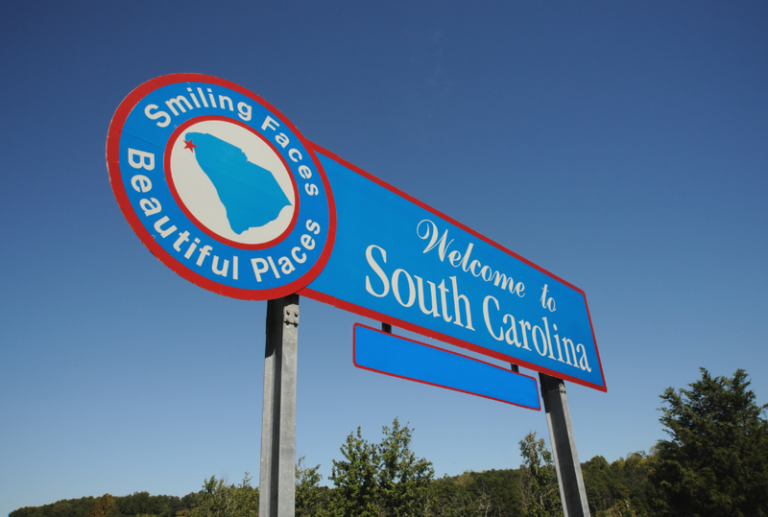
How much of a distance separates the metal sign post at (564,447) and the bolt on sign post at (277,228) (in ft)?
4.38

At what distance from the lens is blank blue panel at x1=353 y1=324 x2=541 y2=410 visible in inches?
196

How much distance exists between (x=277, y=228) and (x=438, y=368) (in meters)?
2.61

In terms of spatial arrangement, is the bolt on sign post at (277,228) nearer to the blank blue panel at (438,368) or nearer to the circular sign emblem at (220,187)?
the circular sign emblem at (220,187)

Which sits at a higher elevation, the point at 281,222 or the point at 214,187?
the point at 214,187

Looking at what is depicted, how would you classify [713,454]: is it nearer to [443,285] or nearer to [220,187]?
[443,285]

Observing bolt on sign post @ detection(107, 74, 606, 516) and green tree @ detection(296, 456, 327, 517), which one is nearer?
bolt on sign post @ detection(107, 74, 606, 516)

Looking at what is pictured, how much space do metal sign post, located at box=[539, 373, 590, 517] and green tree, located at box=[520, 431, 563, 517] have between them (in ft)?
98.6

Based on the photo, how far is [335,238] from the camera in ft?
17.9

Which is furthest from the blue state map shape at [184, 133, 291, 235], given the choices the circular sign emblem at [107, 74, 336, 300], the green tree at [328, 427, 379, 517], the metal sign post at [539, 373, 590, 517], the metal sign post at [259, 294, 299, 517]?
the green tree at [328, 427, 379, 517]

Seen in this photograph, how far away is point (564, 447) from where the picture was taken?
8250mm

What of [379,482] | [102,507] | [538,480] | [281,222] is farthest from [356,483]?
[102,507]

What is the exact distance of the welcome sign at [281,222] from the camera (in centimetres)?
396

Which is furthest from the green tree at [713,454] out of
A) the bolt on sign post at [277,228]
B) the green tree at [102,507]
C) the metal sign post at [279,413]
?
the green tree at [102,507]

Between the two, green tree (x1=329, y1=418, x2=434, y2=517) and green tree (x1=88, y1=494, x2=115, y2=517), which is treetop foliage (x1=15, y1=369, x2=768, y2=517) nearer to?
green tree (x1=329, y1=418, x2=434, y2=517)
